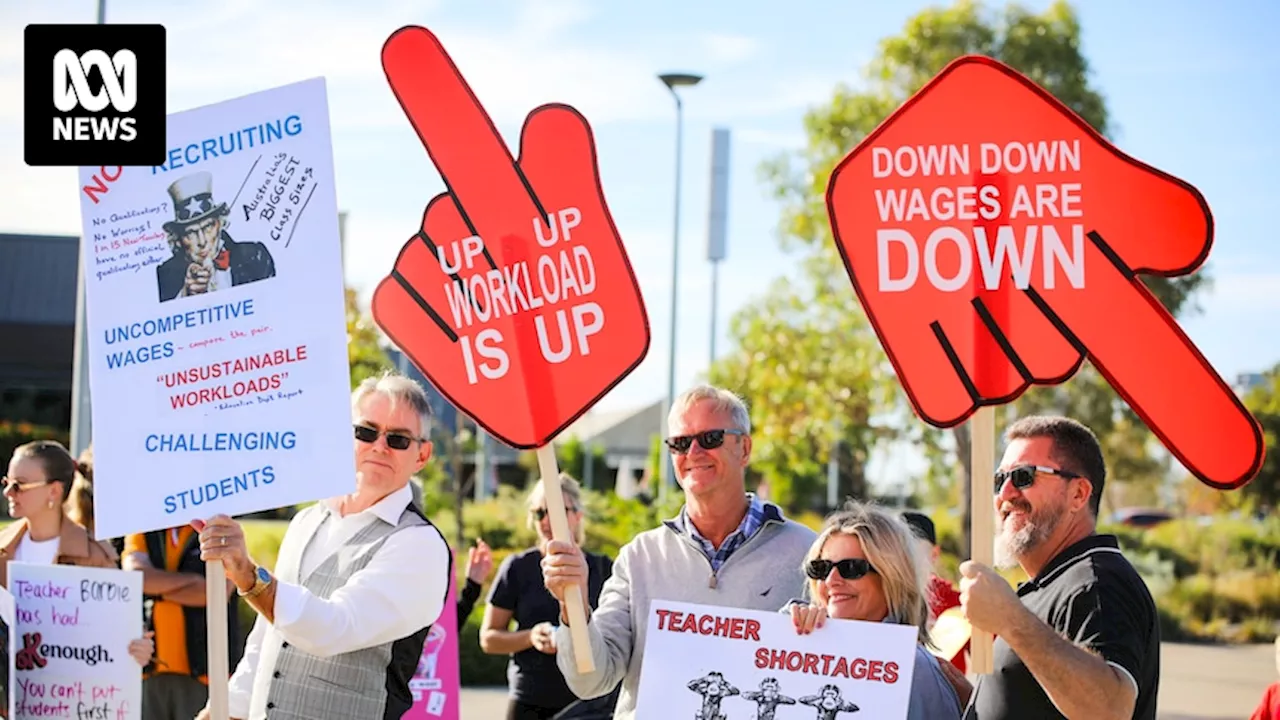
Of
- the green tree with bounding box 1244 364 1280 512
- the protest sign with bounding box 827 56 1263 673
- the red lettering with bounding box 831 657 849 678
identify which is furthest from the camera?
the green tree with bounding box 1244 364 1280 512

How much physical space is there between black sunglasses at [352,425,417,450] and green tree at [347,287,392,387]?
16.4 m

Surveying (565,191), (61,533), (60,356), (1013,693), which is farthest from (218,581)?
(60,356)

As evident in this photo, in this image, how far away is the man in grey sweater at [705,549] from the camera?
14.6ft

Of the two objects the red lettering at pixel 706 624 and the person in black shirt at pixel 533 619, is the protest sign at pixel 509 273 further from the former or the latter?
the person in black shirt at pixel 533 619

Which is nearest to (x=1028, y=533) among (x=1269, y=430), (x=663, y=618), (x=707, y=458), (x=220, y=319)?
(x=663, y=618)

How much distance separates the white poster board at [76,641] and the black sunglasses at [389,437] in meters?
1.61

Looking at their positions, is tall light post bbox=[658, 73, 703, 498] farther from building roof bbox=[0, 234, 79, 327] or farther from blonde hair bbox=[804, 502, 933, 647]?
building roof bbox=[0, 234, 79, 327]

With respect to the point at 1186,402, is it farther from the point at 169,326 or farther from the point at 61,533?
the point at 61,533

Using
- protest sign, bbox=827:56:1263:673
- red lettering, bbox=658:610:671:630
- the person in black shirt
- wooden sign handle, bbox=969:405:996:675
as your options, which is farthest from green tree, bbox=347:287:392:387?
wooden sign handle, bbox=969:405:996:675

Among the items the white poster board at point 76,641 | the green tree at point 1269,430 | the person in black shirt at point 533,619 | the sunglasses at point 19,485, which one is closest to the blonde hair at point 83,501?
the sunglasses at point 19,485

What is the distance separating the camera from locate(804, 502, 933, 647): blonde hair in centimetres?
380

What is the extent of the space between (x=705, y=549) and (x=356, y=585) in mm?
1055

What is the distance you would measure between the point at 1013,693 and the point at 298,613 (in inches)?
69.0

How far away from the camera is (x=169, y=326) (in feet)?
13.7
